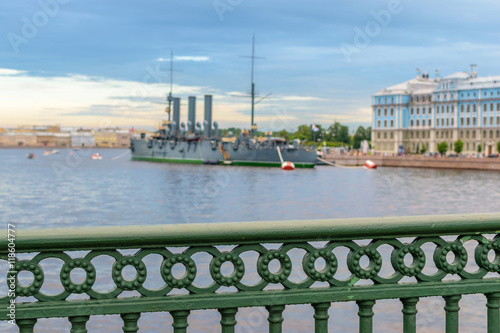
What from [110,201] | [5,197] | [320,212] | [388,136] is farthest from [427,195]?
[388,136]

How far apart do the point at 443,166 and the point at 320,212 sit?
54.8 m

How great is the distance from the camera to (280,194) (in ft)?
152

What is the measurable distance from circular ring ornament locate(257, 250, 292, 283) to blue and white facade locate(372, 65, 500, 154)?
104 meters

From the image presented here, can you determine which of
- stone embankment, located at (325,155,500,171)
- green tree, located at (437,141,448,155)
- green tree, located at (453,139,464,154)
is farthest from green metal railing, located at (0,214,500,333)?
green tree, located at (437,141,448,155)

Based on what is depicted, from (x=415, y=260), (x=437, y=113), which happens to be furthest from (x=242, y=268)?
(x=437, y=113)

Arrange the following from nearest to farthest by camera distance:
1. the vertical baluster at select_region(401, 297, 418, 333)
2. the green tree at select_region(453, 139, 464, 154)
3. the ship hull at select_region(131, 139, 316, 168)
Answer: the vertical baluster at select_region(401, 297, 418, 333) < the ship hull at select_region(131, 139, 316, 168) < the green tree at select_region(453, 139, 464, 154)

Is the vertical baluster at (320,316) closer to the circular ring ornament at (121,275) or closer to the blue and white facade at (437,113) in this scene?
the circular ring ornament at (121,275)

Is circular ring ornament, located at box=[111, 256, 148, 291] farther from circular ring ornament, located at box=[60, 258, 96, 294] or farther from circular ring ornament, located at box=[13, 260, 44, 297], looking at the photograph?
circular ring ornament, located at box=[13, 260, 44, 297]

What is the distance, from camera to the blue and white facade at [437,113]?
335 feet

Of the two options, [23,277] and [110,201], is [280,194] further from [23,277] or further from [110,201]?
[23,277]

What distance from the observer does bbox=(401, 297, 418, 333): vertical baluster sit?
305cm

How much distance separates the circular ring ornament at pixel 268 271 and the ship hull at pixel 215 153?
92.4 m

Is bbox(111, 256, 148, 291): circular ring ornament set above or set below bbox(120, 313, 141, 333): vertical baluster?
above

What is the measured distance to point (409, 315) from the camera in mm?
3068
